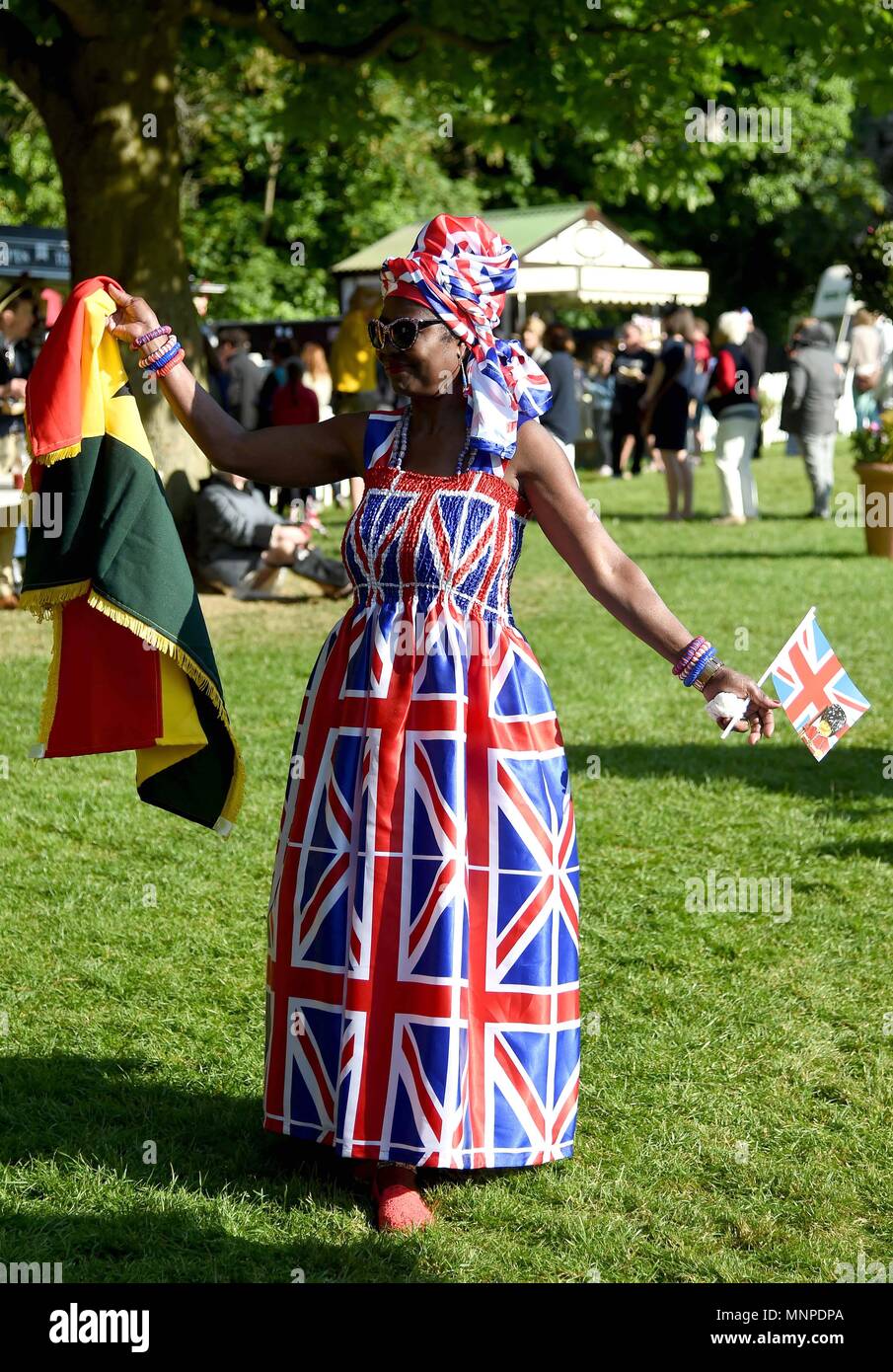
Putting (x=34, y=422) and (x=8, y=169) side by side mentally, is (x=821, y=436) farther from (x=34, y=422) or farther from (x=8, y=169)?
(x=34, y=422)

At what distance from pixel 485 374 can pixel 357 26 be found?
1109cm

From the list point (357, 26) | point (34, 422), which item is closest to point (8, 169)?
point (357, 26)

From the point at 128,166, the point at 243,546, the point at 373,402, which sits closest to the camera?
the point at 128,166

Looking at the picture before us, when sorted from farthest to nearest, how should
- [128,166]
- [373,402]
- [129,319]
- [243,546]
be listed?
[373,402], [243,546], [128,166], [129,319]

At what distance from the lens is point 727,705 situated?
3.76 meters

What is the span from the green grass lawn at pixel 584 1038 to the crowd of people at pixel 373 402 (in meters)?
3.67

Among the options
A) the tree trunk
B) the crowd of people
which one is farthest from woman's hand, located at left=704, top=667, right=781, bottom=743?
the tree trunk

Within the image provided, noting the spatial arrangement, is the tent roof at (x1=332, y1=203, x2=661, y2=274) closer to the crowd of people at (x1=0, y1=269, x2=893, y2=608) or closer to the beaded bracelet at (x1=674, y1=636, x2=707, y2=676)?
the crowd of people at (x1=0, y1=269, x2=893, y2=608)

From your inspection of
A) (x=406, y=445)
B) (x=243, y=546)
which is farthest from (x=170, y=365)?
(x=243, y=546)

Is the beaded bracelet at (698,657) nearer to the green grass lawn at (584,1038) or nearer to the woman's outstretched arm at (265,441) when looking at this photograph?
the woman's outstretched arm at (265,441)

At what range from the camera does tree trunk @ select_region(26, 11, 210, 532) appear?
12.4 metres

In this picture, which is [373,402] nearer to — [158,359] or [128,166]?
[128,166]

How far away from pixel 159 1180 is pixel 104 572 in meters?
1.49

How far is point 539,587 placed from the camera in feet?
44.7
